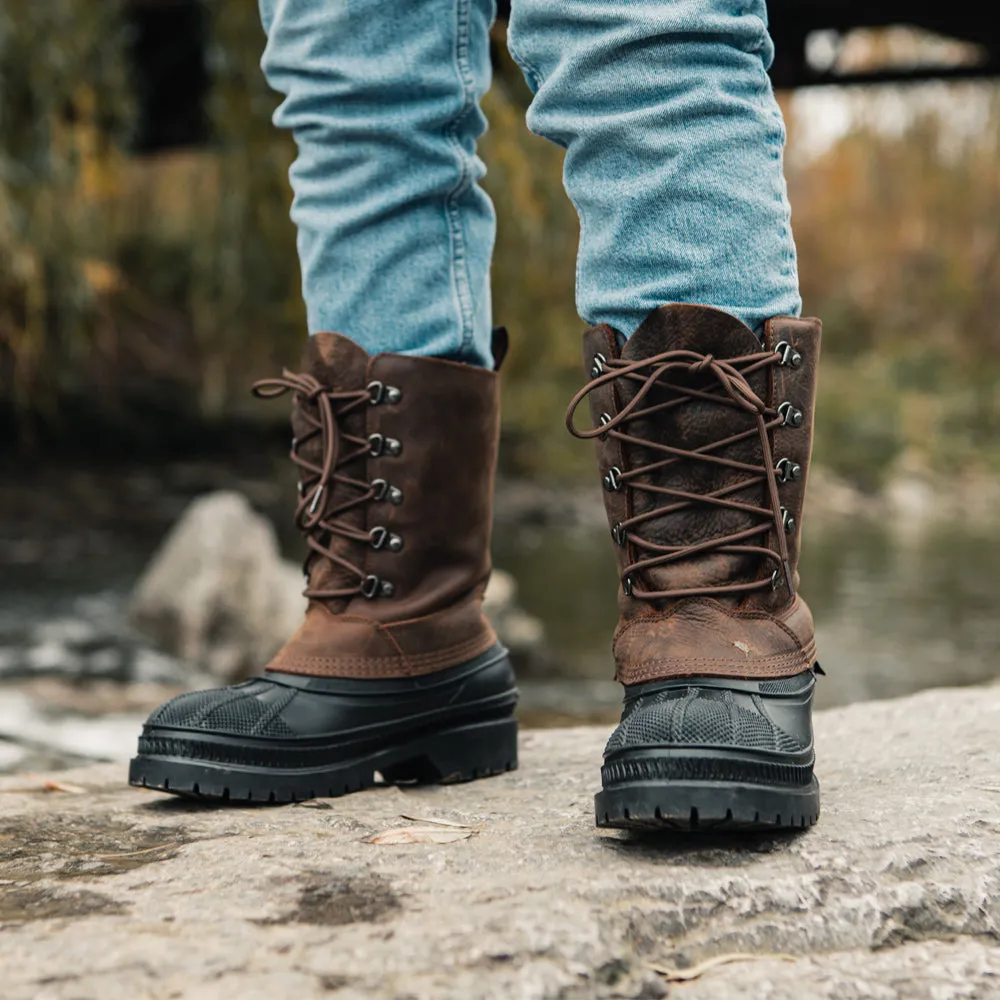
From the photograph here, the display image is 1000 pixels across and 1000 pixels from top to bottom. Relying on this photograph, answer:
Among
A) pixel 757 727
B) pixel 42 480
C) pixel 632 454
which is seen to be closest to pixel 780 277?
pixel 632 454

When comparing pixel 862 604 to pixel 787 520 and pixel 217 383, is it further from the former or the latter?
pixel 787 520

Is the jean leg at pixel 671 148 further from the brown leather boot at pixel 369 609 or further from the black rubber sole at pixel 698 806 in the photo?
the black rubber sole at pixel 698 806

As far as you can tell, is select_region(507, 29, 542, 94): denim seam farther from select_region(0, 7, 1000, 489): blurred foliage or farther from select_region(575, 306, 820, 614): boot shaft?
select_region(0, 7, 1000, 489): blurred foliage

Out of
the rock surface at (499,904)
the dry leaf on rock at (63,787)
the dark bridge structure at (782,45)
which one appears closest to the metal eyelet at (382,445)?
the rock surface at (499,904)

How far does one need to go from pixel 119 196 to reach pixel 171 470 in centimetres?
355

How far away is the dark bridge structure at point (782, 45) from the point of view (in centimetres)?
439

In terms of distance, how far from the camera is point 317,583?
1282mm

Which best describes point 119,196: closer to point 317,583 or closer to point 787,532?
point 317,583

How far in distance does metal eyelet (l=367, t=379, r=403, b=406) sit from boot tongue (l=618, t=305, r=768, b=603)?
0.28 metres

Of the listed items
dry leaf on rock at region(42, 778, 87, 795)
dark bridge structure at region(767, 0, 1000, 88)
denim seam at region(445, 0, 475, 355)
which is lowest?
dry leaf on rock at region(42, 778, 87, 795)

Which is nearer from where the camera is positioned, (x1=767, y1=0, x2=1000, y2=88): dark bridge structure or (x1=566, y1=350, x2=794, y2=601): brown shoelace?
(x1=566, y1=350, x2=794, y2=601): brown shoelace

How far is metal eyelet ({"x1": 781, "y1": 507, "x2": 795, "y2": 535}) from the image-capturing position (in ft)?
3.55

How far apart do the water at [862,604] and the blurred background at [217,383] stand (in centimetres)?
3

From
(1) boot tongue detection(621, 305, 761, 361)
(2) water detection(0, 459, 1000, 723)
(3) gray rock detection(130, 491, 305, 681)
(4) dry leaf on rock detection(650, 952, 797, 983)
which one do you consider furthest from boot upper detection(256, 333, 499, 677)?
(3) gray rock detection(130, 491, 305, 681)
